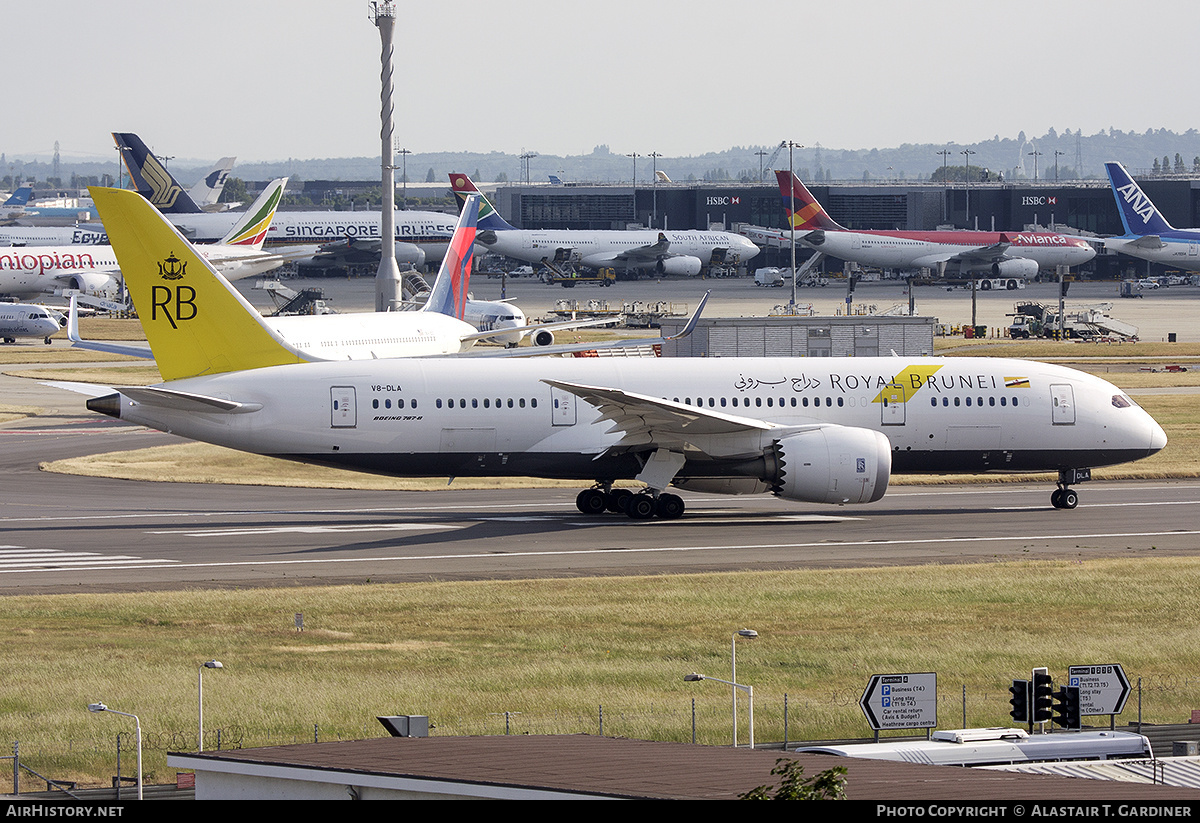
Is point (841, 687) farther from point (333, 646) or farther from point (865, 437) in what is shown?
point (865, 437)

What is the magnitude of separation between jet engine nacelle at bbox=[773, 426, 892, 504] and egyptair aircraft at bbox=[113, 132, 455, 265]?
127m

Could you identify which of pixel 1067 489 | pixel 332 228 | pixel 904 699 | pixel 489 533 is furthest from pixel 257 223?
pixel 904 699

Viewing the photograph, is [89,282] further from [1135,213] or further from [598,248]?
[1135,213]

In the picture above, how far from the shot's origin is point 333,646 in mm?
28531

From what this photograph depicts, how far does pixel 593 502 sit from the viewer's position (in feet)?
145

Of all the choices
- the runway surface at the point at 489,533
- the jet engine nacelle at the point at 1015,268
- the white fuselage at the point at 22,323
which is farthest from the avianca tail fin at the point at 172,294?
the jet engine nacelle at the point at 1015,268

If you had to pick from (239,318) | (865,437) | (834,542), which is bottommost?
(834,542)

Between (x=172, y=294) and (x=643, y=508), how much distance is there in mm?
14172

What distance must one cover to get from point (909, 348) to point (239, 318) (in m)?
45.1

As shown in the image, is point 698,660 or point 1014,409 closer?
point 698,660

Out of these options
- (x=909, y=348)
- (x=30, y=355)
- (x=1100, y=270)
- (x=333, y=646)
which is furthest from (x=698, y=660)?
(x=1100, y=270)

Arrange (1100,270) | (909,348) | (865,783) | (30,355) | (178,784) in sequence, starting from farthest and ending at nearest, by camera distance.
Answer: (1100,270)
(30,355)
(909,348)
(178,784)
(865,783)

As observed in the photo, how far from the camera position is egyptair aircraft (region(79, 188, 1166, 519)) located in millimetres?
40375

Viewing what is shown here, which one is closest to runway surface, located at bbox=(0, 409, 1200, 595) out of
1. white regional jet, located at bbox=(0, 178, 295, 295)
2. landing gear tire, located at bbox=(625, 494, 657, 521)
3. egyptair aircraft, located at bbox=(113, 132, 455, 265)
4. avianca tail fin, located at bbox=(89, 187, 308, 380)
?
landing gear tire, located at bbox=(625, 494, 657, 521)
